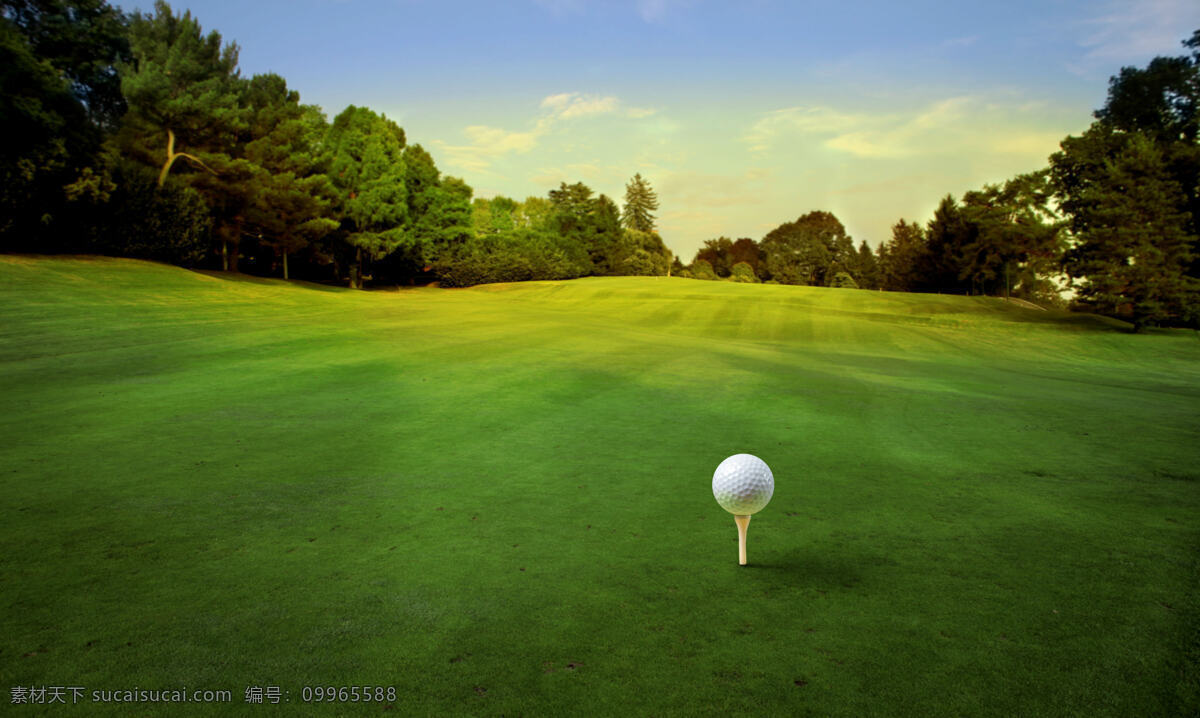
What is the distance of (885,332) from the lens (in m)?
26.2

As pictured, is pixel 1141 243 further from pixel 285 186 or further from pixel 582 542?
pixel 285 186

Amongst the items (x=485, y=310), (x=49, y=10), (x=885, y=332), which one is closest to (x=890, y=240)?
(x=885, y=332)

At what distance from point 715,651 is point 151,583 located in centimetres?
364

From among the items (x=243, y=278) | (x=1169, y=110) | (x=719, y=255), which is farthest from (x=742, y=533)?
(x=719, y=255)

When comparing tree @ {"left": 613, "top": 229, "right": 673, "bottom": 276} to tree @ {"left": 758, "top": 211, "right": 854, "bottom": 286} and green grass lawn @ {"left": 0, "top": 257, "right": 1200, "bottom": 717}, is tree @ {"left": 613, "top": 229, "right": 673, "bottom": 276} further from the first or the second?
green grass lawn @ {"left": 0, "top": 257, "right": 1200, "bottom": 717}

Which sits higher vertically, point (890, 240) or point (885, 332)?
point (890, 240)

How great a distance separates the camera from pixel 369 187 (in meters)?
48.0

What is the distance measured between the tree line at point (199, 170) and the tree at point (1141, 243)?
42554 millimetres

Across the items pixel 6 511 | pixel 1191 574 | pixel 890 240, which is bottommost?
pixel 6 511

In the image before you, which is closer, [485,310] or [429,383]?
[429,383]

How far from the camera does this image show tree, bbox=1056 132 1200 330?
27.0 meters

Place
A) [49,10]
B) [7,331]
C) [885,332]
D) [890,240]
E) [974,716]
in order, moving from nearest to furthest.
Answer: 1. [974,716]
2. [7,331]
3. [885,332]
4. [49,10]
5. [890,240]

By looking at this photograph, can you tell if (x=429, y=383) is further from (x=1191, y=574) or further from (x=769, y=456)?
(x=1191, y=574)

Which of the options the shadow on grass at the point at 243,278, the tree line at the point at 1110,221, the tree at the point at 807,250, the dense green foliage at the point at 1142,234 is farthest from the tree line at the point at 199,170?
the tree at the point at 807,250
